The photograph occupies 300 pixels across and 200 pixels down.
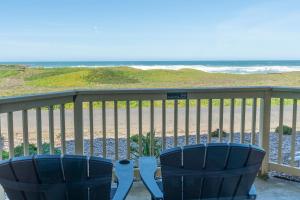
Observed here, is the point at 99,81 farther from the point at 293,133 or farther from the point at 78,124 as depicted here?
the point at 293,133

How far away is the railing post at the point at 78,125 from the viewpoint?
124 inches

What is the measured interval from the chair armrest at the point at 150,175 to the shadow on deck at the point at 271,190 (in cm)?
117

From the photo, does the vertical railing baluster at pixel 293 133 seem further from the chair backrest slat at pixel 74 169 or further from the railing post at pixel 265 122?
the chair backrest slat at pixel 74 169

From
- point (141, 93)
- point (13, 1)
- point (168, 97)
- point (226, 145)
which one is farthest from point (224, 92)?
point (13, 1)

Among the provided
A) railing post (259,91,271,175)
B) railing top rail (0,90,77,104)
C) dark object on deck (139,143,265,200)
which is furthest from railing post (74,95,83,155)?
railing post (259,91,271,175)

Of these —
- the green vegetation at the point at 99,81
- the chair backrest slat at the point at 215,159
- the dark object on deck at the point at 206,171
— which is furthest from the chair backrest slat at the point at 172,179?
the green vegetation at the point at 99,81

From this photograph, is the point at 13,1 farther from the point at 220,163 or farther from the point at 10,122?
the point at 220,163

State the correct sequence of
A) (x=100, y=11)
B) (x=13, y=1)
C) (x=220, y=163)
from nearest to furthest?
(x=220, y=163)
(x=13, y=1)
(x=100, y=11)

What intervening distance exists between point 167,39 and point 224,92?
14.7 meters

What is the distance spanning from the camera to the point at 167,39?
58.1 feet

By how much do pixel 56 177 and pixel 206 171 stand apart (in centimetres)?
78

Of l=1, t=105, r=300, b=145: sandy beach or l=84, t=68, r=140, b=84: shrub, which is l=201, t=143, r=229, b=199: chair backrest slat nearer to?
l=1, t=105, r=300, b=145: sandy beach

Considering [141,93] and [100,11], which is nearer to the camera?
[141,93]

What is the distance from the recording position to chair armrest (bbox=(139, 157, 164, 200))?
168 cm
